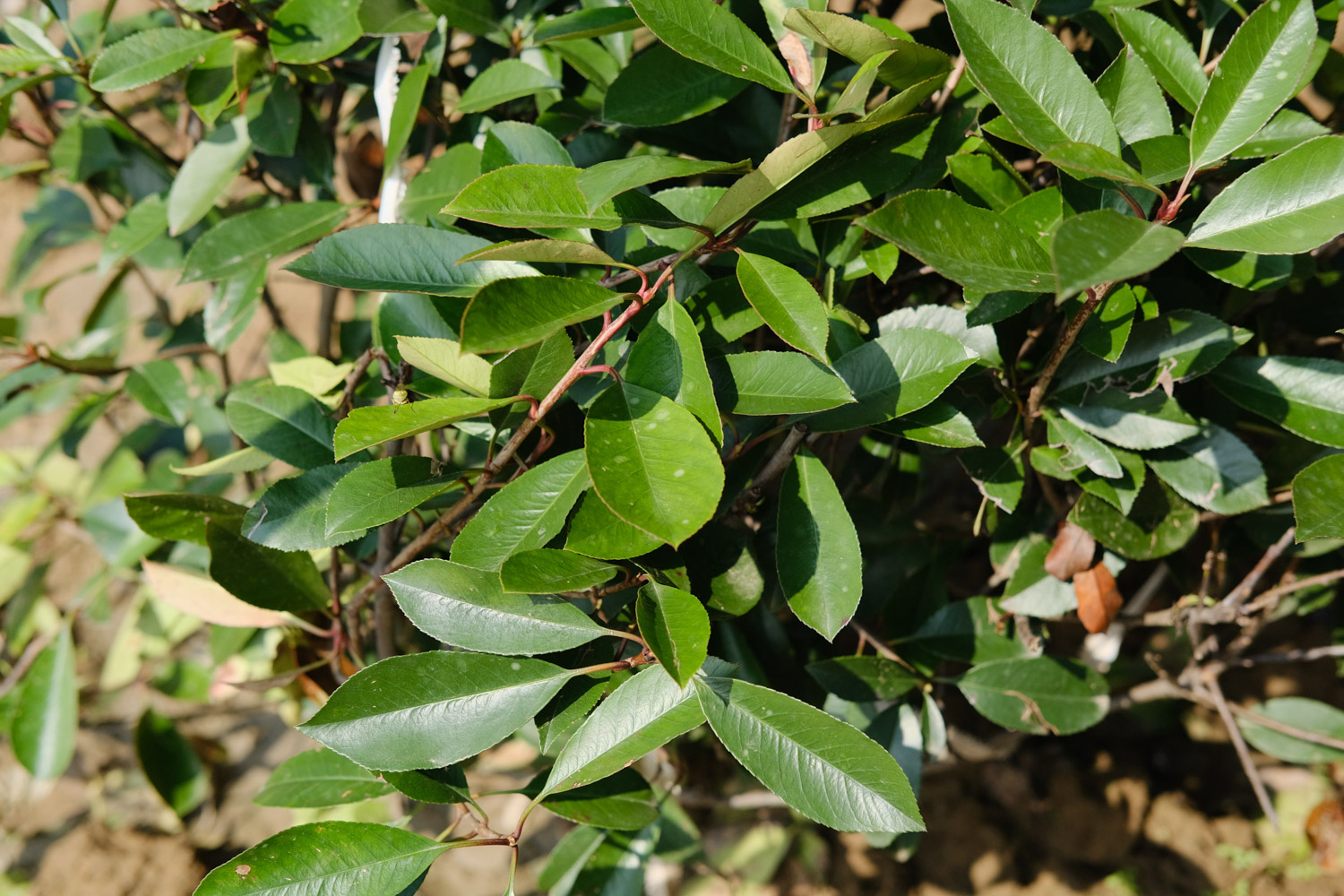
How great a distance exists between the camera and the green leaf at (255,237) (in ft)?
2.85

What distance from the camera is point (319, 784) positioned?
80 centimetres

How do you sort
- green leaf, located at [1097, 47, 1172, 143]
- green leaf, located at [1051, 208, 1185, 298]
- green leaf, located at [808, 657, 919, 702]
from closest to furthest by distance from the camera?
green leaf, located at [1051, 208, 1185, 298], green leaf, located at [1097, 47, 1172, 143], green leaf, located at [808, 657, 919, 702]

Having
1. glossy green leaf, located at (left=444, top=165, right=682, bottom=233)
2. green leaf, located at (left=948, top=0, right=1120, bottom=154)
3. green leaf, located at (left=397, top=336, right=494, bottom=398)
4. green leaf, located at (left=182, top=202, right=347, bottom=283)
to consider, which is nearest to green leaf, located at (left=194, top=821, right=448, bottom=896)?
green leaf, located at (left=397, top=336, right=494, bottom=398)

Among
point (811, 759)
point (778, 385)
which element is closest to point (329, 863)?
point (811, 759)

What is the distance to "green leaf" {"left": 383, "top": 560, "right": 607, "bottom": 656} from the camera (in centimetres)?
62

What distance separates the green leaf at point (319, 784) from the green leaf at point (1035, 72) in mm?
726

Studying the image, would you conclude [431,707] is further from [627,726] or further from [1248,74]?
[1248,74]

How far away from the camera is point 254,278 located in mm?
→ 975

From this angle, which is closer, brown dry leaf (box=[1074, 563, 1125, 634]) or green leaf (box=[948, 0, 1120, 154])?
green leaf (box=[948, 0, 1120, 154])

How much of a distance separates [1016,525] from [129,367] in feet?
3.76

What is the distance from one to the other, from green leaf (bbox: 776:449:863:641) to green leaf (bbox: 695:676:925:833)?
0.06 metres

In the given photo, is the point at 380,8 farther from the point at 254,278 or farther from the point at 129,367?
the point at 129,367

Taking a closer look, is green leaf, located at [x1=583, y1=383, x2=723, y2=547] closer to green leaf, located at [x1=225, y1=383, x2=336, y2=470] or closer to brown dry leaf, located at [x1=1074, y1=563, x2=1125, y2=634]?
green leaf, located at [x1=225, y1=383, x2=336, y2=470]

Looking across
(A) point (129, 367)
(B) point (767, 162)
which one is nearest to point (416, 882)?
(B) point (767, 162)
